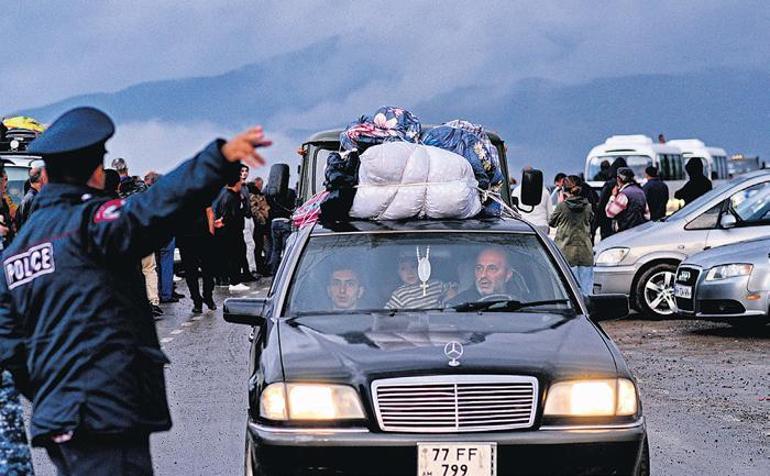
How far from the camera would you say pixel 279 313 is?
7.73 metres

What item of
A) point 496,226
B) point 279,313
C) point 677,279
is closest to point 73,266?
point 279,313

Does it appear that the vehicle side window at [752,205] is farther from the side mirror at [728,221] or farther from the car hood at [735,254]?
the car hood at [735,254]

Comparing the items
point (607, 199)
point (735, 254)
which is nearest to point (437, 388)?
point (735, 254)

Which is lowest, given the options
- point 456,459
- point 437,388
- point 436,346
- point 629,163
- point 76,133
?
point 456,459

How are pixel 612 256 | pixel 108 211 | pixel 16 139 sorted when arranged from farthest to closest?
pixel 16 139
pixel 612 256
pixel 108 211

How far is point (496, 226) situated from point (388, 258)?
72 centimetres

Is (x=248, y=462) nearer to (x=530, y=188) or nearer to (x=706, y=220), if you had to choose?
(x=530, y=188)

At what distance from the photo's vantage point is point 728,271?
649 inches

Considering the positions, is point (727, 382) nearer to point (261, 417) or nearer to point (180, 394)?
point (180, 394)

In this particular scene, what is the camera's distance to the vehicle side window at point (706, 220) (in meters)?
19.1

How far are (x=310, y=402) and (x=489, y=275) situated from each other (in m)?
1.67

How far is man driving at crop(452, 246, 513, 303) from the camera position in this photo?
26.0 ft

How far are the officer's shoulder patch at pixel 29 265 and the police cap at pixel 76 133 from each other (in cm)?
31

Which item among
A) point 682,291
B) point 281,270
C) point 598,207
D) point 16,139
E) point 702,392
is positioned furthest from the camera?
point 598,207
